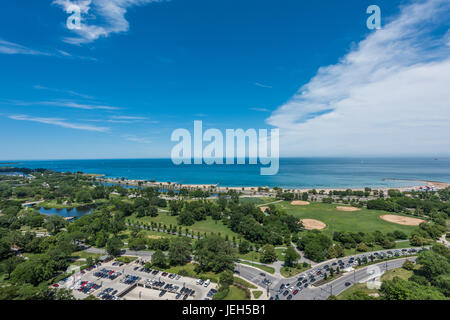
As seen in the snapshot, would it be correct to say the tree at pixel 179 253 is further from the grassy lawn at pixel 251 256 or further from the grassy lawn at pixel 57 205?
the grassy lawn at pixel 57 205

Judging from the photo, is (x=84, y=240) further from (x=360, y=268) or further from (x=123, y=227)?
(x=360, y=268)

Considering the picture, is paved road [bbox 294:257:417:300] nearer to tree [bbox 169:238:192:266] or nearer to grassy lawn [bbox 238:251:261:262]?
grassy lawn [bbox 238:251:261:262]

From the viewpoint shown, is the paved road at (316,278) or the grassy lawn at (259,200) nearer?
the paved road at (316,278)

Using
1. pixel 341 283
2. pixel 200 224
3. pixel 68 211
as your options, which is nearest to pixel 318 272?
pixel 341 283
